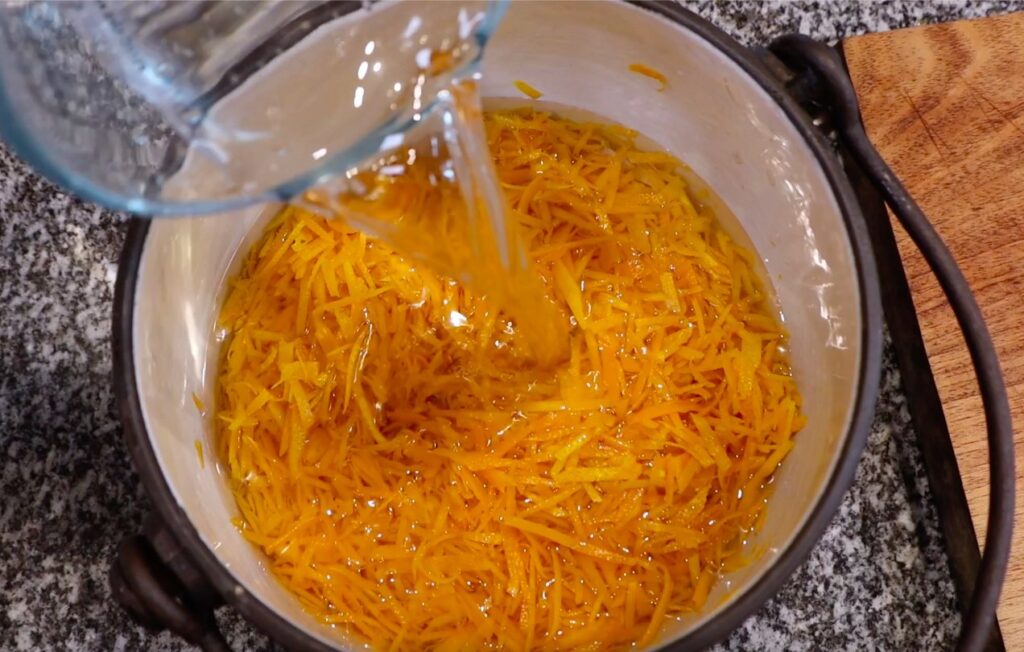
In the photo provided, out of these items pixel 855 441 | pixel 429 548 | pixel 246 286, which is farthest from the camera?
pixel 246 286

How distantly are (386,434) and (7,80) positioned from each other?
0.53 meters

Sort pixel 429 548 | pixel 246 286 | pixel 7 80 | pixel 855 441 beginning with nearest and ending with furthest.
Result: pixel 7 80 < pixel 855 441 < pixel 429 548 < pixel 246 286

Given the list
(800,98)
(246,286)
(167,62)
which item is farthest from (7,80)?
(800,98)

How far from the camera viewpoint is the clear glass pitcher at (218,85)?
0.77 meters

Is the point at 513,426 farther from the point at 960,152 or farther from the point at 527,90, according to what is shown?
the point at 960,152

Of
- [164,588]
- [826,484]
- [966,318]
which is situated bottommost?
[164,588]

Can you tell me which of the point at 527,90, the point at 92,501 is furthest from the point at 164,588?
the point at 527,90

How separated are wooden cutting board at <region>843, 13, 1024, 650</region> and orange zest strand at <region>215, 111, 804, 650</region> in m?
0.21

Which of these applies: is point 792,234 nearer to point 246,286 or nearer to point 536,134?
point 536,134

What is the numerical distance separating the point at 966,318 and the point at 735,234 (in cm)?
33

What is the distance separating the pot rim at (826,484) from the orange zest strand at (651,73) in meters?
0.12

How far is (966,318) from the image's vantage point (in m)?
0.91

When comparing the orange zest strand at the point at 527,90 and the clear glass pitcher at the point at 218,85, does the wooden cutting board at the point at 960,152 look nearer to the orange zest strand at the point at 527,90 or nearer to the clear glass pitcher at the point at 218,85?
the orange zest strand at the point at 527,90

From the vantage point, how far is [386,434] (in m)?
1.06
